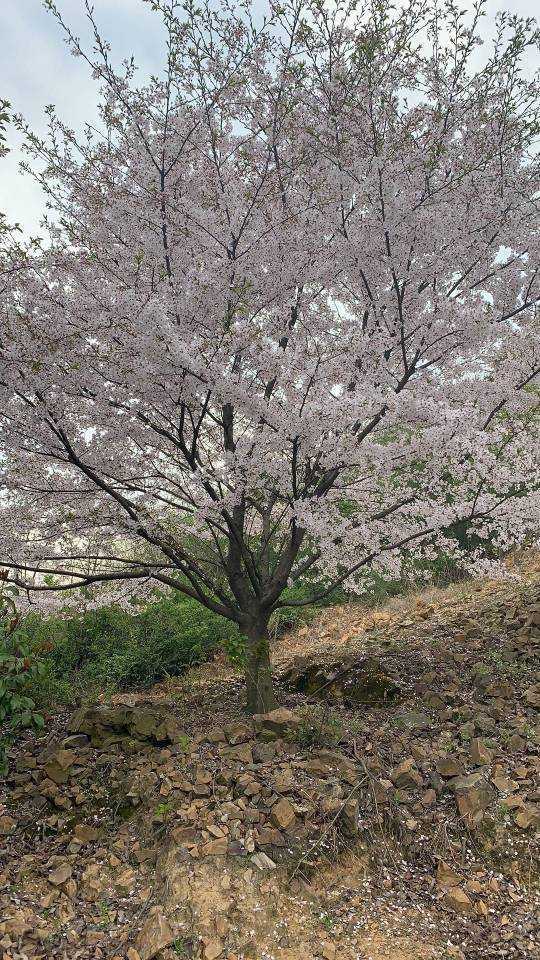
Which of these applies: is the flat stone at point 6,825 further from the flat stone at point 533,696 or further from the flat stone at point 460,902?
the flat stone at point 533,696

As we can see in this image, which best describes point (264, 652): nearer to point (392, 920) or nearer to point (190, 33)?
point (392, 920)

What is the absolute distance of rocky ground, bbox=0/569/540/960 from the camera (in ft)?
10.9

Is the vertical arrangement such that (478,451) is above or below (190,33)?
below

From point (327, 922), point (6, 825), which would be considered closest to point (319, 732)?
point (327, 922)

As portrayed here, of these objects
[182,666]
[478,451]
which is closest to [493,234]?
[478,451]

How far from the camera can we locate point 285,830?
12.6ft

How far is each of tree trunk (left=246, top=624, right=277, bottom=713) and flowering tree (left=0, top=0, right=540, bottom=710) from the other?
0.07ft

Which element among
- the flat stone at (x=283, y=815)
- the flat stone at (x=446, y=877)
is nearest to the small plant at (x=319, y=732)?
the flat stone at (x=283, y=815)

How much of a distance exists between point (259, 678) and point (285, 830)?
167cm

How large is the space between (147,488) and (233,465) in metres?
1.13

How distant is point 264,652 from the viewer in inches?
216

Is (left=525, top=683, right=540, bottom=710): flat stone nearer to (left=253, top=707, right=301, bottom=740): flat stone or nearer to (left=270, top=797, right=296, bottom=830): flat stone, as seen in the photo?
(left=253, top=707, right=301, bottom=740): flat stone

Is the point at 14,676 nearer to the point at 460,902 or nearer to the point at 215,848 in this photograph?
the point at 215,848

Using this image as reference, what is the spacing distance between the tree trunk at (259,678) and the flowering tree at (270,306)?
0.8 inches
